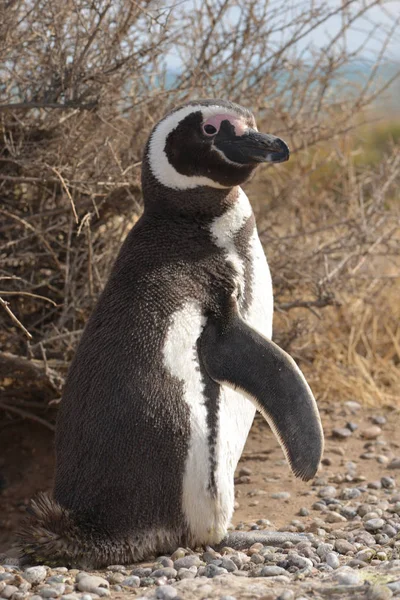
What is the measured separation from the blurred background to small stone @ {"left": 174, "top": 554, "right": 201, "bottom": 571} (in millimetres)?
1132

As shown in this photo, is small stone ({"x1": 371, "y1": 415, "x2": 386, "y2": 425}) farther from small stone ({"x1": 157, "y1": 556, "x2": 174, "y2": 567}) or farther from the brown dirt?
small stone ({"x1": 157, "y1": 556, "x2": 174, "y2": 567})

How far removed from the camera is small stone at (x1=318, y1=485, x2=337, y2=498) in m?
3.72

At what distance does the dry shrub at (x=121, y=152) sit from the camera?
→ 3.76 m

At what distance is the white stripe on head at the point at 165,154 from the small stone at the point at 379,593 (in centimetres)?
139

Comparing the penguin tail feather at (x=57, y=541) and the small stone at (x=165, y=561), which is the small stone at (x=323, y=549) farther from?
the penguin tail feather at (x=57, y=541)

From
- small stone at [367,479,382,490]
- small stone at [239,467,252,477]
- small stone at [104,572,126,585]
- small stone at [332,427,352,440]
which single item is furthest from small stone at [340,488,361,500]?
small stone at [104,572,126,585]

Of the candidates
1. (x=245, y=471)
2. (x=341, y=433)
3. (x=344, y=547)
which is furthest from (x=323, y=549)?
(x=341, y=433)

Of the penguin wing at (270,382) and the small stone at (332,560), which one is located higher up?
the penguin wing at (270,382)

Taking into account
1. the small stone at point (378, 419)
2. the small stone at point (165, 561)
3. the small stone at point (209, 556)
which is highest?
the small stone at point (378, 419)

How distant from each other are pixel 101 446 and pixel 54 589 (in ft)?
1.55

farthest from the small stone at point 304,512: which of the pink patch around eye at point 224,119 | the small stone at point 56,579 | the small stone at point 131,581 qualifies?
the pink patch around eye at point 224,119

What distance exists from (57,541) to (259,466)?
1615 mm

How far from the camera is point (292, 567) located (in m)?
2.59

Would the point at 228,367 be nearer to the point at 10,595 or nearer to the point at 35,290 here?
the point at 10,595
